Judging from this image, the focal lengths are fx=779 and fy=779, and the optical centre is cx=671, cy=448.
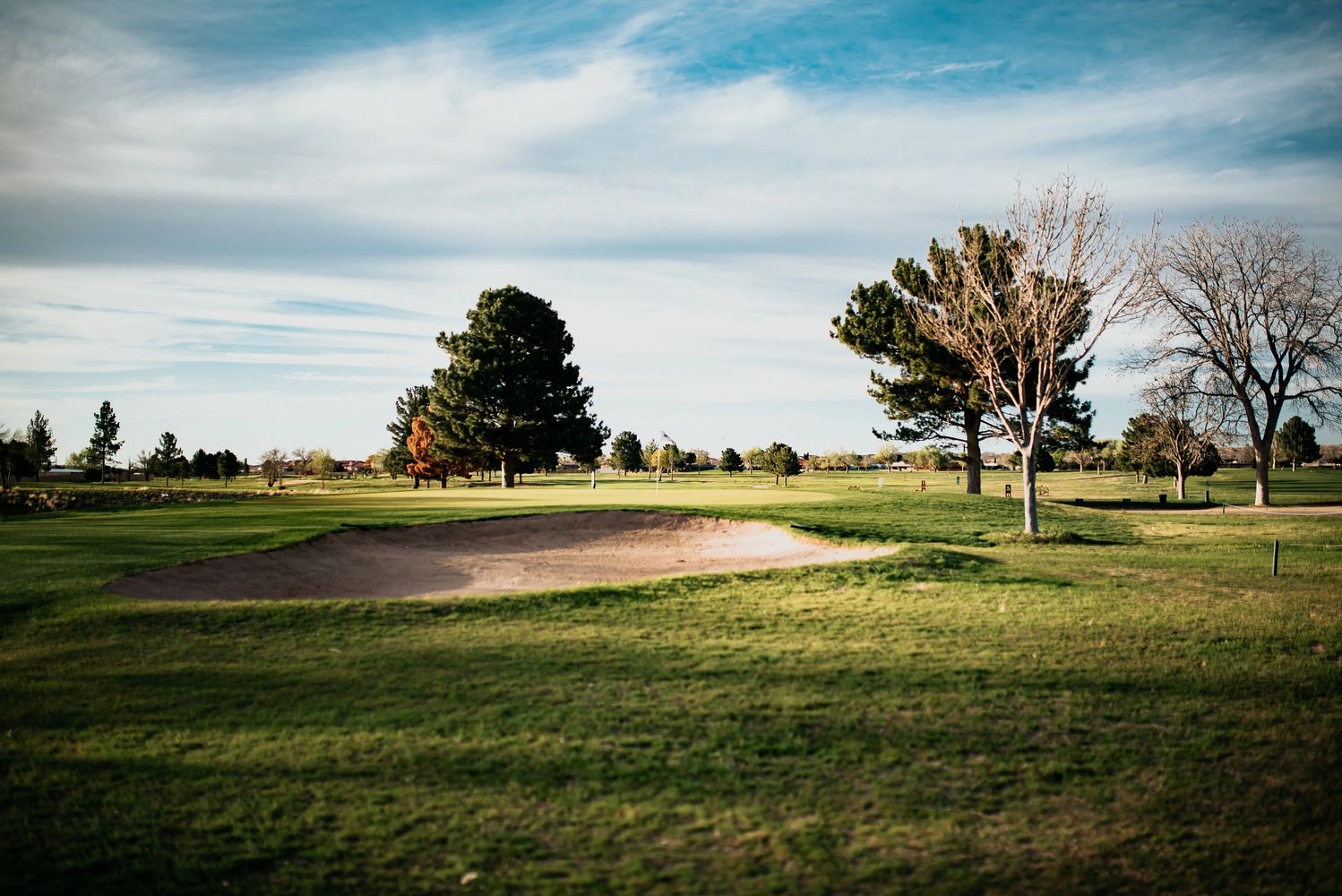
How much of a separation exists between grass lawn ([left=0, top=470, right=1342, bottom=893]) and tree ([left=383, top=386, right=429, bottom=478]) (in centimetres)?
6953

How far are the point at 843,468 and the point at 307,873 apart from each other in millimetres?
135669

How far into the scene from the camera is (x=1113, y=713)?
7375mm

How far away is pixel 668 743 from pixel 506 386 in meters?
52.2

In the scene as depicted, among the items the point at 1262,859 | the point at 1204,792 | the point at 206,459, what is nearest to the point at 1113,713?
the point at 1204,792

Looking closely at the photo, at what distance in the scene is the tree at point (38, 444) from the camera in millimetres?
84887

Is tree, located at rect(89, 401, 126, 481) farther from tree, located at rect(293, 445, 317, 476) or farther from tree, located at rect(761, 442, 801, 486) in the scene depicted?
tree, located at rect(761, 442, 801, 486)

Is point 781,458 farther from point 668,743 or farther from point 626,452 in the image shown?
point 668,743

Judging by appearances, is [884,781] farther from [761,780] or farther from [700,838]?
[700,838]

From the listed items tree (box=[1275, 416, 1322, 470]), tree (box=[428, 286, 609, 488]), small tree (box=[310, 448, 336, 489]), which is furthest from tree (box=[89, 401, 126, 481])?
tree (box=[1275, 416, 1322, 470])

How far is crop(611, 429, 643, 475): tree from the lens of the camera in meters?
106

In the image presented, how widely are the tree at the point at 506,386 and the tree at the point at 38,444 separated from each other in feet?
189

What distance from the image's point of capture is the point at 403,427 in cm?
8694

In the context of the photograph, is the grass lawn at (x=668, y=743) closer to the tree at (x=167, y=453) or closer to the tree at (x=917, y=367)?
the tree at (x=917, y=367)

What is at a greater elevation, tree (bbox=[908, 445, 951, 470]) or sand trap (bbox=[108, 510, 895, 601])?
tree (bbox=[908, 445, 951, 470])
